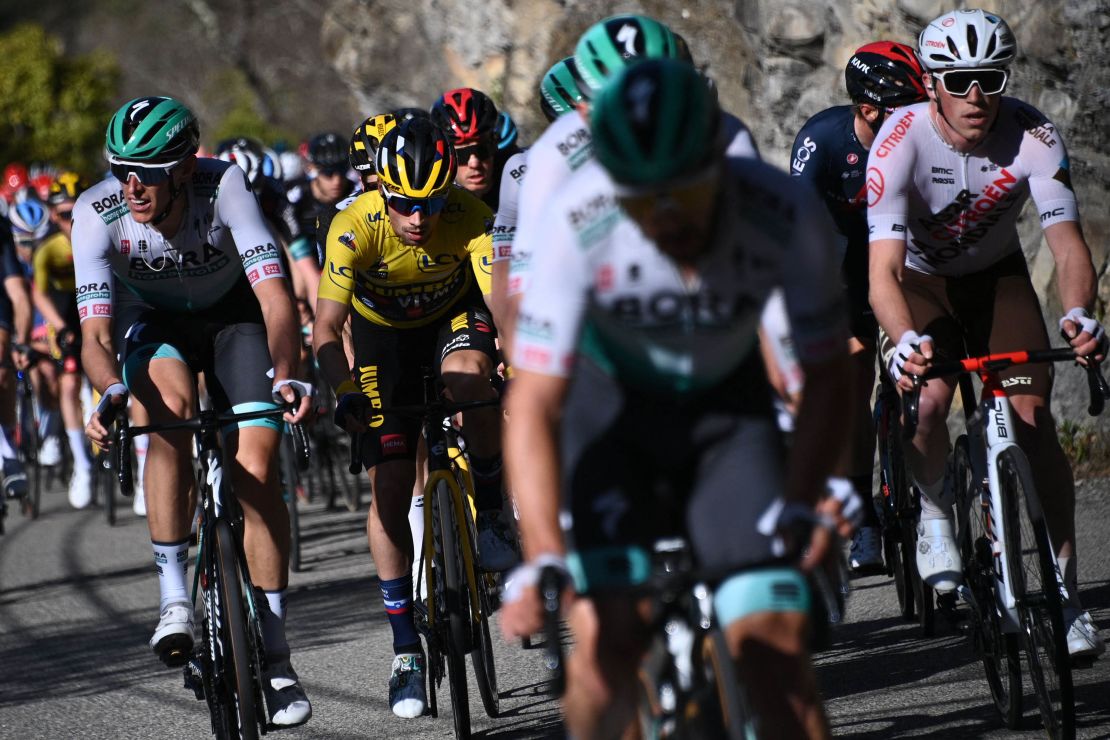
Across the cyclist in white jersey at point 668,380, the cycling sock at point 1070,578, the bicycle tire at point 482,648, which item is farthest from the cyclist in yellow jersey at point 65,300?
the cyclist in white jersey at point 668,380

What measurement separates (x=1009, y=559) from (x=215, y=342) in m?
3.15

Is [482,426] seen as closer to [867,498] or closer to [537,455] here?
[867,498]

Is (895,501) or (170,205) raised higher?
(170,205)

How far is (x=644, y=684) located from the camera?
335 centimetres

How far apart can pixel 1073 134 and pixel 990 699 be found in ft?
19.7

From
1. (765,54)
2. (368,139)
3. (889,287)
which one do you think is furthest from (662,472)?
(765,54)

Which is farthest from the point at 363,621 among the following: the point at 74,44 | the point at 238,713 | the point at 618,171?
the point at 74,44

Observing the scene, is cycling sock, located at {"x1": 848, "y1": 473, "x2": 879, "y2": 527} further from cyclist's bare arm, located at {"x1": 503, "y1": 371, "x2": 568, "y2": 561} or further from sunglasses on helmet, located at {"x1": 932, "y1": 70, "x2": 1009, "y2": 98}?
cyclist's bare arm, located at {"x1": 503, "y1": 371, "x2": 568, "y2": 561}

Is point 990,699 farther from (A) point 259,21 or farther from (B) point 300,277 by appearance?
(A) point 259,21

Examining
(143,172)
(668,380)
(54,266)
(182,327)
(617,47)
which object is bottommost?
(668,380)

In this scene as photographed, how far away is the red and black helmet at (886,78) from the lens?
6.95m

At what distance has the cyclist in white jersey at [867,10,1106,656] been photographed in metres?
5.55

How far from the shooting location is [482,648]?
6.05m

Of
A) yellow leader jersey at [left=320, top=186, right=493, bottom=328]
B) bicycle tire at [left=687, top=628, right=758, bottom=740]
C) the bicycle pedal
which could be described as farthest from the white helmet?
the bicycle pedal
